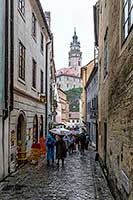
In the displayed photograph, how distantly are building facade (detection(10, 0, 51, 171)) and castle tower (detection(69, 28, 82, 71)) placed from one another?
121 m

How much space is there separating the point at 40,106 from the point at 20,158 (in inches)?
331

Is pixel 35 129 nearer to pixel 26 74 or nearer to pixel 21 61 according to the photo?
pixel 26 74

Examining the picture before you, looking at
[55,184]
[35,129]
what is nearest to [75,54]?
[35,129]

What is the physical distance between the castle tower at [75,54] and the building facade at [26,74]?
12092 centimetres

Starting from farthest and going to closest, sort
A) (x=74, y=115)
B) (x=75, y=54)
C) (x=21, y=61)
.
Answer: (x=75, y=54) < (x=74, y=115) < (x=21, y=61)

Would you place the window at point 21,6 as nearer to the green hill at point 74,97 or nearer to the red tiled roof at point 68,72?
the green hill at point 74,97

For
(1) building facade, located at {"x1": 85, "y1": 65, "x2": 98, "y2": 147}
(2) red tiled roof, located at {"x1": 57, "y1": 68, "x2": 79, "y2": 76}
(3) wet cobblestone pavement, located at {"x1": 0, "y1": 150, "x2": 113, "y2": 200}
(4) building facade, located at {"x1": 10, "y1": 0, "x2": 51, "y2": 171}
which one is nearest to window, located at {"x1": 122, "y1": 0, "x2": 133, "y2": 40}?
(3) wet cobblestone pavement, located at {"x1": 0, "y1": 150, "x2": 113, "y2": 200}

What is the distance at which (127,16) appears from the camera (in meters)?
8.84

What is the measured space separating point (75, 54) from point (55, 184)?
138m

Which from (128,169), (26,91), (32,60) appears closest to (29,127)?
(26,91)

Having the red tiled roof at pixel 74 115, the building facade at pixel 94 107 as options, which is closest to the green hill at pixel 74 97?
the red tiled roof at pixel 74 115

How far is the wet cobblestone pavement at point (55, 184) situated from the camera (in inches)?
469

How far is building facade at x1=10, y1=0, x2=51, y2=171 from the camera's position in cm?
1733

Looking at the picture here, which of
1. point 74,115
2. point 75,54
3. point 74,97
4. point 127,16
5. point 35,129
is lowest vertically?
point 35,129
